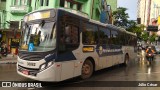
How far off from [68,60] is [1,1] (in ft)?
91.9

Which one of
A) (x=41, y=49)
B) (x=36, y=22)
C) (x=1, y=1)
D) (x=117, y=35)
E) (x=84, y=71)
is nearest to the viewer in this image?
(x=41, y=49)

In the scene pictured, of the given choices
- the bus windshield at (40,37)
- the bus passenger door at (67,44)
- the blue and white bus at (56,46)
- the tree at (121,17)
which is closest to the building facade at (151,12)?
the tree at (121,17)

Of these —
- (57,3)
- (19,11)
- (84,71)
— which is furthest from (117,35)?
(19,11)

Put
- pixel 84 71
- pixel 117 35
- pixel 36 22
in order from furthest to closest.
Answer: pixel 117 35
pixel 84 71
pixel 36 22

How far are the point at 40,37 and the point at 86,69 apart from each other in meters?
3.03

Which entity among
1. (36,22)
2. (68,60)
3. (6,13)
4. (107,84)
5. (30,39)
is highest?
(6,13)

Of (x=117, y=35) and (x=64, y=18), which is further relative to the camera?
(x=117, y=35)

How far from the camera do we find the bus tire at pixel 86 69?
1061 cm

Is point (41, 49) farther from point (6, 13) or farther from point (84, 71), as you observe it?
point (6, 13)

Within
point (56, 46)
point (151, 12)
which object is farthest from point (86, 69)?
point (151, 12)

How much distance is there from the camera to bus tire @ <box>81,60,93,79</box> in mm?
10609

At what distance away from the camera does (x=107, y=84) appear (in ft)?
31.6

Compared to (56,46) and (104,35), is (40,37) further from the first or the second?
(104,35)

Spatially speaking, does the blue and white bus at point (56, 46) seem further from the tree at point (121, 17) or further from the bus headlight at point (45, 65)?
the tree at point (121, 17)
